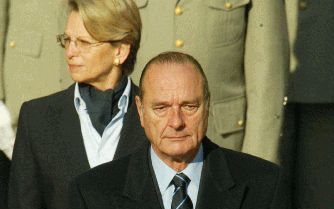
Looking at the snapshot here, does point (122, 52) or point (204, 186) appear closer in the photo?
point (204, 186)

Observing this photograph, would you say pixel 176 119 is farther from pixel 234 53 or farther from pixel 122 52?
pixel 234 53

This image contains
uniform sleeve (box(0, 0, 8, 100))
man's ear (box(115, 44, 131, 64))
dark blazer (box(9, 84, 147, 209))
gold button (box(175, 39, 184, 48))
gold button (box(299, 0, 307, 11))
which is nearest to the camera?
dark blazer (box(9, 84, 147, 209))

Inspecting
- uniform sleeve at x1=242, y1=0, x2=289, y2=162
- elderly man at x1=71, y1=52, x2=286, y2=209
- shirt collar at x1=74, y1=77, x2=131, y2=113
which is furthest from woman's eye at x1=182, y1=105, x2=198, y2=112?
uniform sleeve at x1=242, y1=0, x2=289, y2=162

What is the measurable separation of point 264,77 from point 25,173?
1370 millimetres

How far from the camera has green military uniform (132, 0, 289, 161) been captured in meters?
6.42

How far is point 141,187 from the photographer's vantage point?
481 cm

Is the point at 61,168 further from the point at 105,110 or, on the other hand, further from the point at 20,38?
the point at 20,38

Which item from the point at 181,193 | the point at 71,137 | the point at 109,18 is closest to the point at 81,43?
the point at 109,18

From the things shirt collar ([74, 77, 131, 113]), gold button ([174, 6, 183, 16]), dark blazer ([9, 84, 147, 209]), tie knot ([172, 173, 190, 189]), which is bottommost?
dark blazer ([9, 84, 147, 209])

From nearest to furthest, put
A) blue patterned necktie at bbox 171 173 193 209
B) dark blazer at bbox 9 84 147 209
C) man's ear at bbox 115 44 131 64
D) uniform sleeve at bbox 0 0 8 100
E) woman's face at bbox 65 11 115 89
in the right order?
blue patterned necktie at bbox 171 173 193 209 < dark blazer at bbox 9 84 147 209 < woman's face at bbox 65 11 115 89 < man's ear at bbox 115 44 131 64 < uniform sleeve at bbox 0 0 8 100

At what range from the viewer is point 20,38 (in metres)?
6.92

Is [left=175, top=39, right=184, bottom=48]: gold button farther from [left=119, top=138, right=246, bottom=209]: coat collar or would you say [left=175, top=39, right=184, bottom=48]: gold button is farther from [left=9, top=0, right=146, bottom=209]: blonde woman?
[left=119, top=138, right=246, bottom=209]: coat collar

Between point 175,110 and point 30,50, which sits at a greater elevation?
point 175,110

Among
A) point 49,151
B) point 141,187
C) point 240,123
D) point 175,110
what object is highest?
point 175,110
